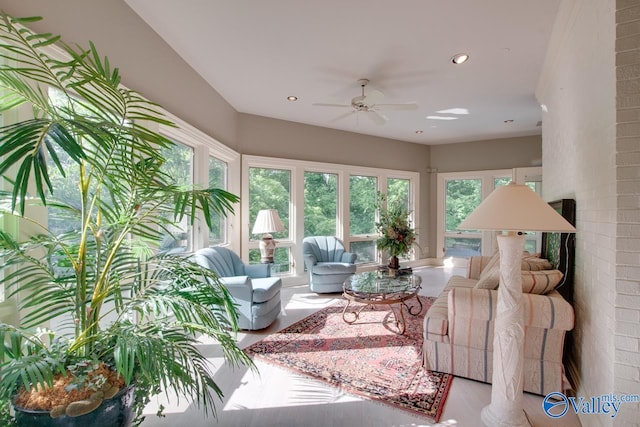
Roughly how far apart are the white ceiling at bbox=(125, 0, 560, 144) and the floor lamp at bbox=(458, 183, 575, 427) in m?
1.55

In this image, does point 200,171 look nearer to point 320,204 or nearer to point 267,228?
point 267,228

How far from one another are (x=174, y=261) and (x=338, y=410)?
1.42 m

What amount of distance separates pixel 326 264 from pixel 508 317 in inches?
114

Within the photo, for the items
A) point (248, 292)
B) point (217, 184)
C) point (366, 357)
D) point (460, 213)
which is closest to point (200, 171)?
point (217, 184)

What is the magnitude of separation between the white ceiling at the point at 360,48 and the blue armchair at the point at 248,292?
2.02m

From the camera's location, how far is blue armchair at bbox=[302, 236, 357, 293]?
448 centimetres

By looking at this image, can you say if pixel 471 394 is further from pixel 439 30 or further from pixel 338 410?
pixel 439 30

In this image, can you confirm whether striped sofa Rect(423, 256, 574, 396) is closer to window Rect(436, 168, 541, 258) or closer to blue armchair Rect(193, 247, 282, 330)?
blue armchair Rect(193, 247, 282, 330)

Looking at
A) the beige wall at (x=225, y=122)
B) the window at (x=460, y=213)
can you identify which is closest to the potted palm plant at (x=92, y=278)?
the beige wall at (x=225, y=122)

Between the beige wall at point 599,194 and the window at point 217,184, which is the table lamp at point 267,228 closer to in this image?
the window at point 217,184

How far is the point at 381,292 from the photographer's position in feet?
9.87

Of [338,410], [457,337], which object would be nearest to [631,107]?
[457,337]

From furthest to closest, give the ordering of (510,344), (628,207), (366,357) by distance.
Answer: (366,357) → (510,344) → (628,207)

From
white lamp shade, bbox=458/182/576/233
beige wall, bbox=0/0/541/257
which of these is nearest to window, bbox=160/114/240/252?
beige wall, bbox=0/0/541/257
